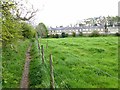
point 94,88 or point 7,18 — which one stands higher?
point 7,18

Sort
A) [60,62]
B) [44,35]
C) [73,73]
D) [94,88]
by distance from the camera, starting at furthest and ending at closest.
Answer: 1. [44,35]
2. [60,62]
3. [73,73]
4. [94,88]

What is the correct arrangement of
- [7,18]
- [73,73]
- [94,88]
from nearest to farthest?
[94,88]
[7,18]
[73,73]

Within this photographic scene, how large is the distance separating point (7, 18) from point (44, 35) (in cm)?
7090

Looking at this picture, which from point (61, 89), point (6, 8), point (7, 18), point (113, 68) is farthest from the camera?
point (113, 68)

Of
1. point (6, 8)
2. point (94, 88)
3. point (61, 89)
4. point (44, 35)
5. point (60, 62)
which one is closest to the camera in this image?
point (61, 89)

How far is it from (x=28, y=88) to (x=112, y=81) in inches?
192

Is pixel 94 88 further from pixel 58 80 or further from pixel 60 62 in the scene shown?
pixel 60 62

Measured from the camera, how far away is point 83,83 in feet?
45.6

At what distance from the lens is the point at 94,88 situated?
43.0ft

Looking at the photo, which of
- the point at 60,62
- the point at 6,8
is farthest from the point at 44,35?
the point at 6,8

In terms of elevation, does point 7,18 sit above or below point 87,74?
above

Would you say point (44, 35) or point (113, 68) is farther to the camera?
point (44, 35)

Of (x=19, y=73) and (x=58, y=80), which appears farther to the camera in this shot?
(x=19, y=73)

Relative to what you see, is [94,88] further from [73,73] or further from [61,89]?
[73,73]
